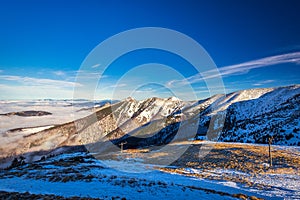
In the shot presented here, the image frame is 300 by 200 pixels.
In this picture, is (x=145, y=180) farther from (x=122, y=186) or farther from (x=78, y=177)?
(x=78, y=177)

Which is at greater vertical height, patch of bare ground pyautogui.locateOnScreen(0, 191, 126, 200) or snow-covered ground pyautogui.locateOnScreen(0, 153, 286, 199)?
patch of bare ground pyautogui.locateOnScreen(0, 191, 126, 200)

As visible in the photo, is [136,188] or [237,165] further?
[237,165]

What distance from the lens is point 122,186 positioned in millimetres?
19281

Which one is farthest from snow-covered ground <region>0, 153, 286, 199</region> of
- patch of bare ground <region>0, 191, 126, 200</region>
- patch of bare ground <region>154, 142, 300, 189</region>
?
patch of bare ground <region>154, 142, 300, 189</region>

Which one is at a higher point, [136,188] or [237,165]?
[136,188]

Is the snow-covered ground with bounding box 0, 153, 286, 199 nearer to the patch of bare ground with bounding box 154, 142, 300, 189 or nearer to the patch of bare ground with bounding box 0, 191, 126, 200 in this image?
the patch of bare ground with bounding box 0, 191, 126, 200

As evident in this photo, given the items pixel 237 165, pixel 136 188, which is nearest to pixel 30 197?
pixel 136 188

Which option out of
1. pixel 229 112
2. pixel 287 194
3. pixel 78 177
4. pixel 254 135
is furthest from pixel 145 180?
pixel 229 112

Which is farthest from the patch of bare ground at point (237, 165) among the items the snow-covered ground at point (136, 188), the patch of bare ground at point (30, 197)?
the patch of bare ground at point (30, 197)

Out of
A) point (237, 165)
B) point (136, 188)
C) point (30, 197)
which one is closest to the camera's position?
point (30, 197)

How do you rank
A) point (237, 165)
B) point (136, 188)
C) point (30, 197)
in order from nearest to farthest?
point (30, 197), point (136, 188), point (237, 165)

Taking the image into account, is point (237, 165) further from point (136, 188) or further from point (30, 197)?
point (30, 197)

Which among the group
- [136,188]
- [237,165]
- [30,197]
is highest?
[30,197]

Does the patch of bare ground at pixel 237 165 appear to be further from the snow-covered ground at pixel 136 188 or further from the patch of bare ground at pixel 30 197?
the patch of bare ground at pixel 30 197
